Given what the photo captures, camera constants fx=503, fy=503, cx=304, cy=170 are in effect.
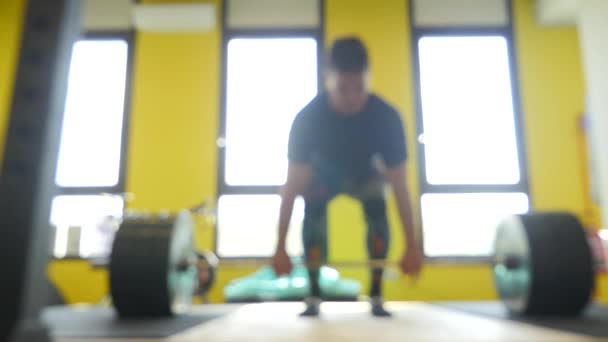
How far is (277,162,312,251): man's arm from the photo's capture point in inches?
65.3

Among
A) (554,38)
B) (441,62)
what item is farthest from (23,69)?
(554,38)

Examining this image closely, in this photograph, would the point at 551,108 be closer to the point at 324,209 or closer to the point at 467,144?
the point at 467,144

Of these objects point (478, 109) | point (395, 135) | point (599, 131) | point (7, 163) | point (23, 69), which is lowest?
point (7, 163)

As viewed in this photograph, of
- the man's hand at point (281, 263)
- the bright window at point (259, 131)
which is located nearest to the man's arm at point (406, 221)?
the man's hand at point (281, 263)

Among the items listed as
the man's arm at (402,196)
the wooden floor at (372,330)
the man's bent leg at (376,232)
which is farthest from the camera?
the man's bent leg at (376,232)

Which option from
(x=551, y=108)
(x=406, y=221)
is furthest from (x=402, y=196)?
(x=551, y=108)

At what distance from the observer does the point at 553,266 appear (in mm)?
1485

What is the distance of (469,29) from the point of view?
12.7 feet

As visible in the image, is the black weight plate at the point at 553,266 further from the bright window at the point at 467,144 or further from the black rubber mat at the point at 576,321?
the bright window at the point at 467,144

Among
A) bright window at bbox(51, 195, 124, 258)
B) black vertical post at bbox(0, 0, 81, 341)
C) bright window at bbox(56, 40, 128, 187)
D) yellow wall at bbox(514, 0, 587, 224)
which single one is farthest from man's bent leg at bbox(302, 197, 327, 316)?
yellow wall at bbox(514, 0, 587, 224)

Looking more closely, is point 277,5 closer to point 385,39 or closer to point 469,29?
point 385,39

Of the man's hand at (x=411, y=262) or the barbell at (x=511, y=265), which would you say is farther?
the man's hand at (x=411, y=262)

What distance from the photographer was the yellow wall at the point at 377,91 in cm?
344

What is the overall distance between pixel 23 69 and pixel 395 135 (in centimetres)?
136
